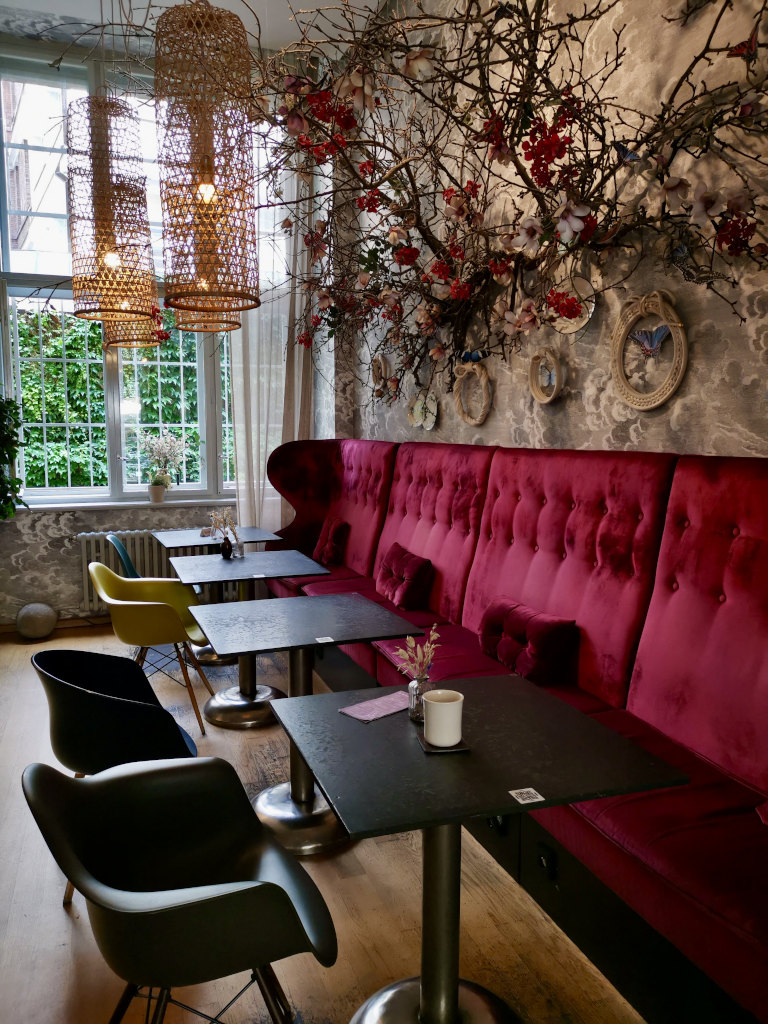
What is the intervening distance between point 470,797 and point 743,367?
1534mm

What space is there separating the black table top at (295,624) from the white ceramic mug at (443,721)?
87 centimetres

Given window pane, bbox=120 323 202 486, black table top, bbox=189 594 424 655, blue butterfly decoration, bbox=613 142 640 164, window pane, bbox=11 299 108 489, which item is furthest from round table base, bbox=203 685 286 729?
blue butterfly decoration, bbox=613 142 640 164

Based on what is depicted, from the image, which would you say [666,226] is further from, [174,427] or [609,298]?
[174,427]

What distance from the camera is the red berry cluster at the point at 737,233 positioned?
197 cm

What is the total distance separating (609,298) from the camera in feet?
8.80

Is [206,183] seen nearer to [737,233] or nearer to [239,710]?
[737,233]

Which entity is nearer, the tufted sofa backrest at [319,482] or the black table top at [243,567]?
the black table top at [243,567]

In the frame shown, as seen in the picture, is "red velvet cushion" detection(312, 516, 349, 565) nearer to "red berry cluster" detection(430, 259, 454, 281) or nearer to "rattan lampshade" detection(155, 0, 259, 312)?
"red berry cluster" detection(430, 259, 454, 281)

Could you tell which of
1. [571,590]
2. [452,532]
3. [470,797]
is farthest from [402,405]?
[470,797]

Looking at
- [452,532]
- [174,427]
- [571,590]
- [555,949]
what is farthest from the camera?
[174,427]

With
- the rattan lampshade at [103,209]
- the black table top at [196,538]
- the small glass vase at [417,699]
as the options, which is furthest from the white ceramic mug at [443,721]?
the black table top at [196,538]

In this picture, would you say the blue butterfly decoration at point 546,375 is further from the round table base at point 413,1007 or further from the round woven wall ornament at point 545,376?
the round table base at point 413,1007

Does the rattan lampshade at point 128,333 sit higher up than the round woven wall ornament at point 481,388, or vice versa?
the rattan lampshade at point 128,333

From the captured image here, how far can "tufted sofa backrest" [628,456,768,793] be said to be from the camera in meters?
1.86
